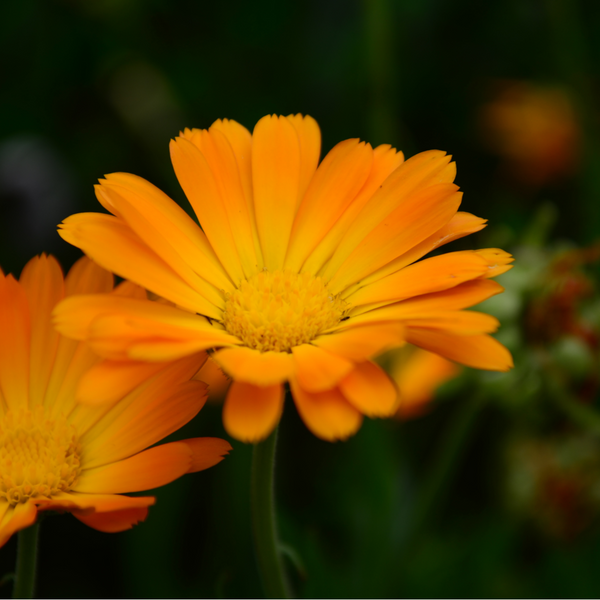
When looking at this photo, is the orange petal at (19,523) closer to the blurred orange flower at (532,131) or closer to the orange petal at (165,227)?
the orange petal at (165,227)

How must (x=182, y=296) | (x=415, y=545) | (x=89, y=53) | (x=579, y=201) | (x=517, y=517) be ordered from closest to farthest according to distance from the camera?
(x=182, y=296) < (x=415, y=545) < (x=517, y=517) < (x=579, y=201) < (x=89, y=53)

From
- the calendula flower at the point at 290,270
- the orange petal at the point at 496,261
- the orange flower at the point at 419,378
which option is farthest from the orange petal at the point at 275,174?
the orange flower at the point at 419,378

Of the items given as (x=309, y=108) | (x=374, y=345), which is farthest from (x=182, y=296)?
(x=309, y=108)

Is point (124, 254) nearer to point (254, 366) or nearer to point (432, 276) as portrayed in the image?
Answer: point (254, 366)

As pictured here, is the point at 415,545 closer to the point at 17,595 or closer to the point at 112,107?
the point at 17,595

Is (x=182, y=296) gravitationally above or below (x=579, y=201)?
below

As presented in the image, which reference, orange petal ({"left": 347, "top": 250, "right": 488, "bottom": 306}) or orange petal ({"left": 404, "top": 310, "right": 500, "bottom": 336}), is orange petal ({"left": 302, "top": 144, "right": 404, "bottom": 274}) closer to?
orange petal ({"left": 347, "top": 250, "right": 488, "bottom": 306})

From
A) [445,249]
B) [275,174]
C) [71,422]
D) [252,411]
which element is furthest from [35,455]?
[445,249]
